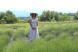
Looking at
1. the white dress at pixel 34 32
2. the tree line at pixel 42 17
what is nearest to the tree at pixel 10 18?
the tree line at pixel 42 17

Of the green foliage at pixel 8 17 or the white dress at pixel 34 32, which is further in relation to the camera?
the green foliage at pixel 8 17

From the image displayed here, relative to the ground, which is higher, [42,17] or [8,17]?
[8,17]

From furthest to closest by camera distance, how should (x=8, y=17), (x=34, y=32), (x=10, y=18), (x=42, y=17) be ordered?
(x=42, y=17) → (x=8, y=17) → (x=10, y=18) → (x=34, y=32)

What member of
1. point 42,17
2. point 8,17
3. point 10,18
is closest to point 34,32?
point 10,18

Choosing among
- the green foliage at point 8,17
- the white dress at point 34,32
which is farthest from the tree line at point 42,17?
the white dress at point 34,32

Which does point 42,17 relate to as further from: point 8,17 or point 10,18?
point 8,17

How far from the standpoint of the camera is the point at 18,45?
717 cm

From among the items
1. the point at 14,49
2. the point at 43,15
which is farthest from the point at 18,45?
the point at 43,15

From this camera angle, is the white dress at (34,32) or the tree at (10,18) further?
the tree at (10,18)

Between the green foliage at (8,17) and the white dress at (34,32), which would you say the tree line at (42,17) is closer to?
the green foliage at (8,17)

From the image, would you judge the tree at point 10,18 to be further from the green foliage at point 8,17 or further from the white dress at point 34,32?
the white dress at point 34,32

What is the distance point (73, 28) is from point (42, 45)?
29.6 ft

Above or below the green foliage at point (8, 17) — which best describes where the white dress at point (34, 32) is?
above

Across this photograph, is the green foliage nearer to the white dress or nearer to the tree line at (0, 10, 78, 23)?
the tree line at (0, 10, 78, 23)
